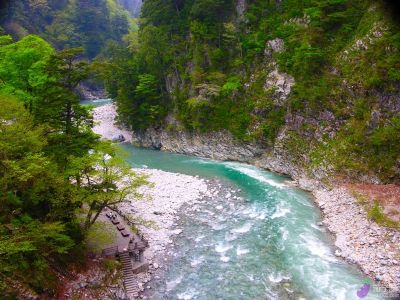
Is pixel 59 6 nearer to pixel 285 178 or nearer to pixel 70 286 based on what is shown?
pixel 285 178

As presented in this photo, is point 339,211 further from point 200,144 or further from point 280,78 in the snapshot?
point 200,144

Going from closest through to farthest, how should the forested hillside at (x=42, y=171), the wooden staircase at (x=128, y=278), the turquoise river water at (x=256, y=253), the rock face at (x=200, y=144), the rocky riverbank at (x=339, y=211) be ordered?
1. the forested hillside at (x=42, y=171)
2. the turquoise river water at (x=256, y=253)
3. the wooden staircase at (x=128, y=278)
4. the rocky riverbank at (x=339, y=211)
5. the rock face at (x=200, y=144)

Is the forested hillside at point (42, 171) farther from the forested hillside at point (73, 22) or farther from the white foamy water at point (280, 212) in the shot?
Answer: the forested hillside at point (73, 22)

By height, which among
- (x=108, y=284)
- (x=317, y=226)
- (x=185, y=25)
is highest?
(x=185, y=25)

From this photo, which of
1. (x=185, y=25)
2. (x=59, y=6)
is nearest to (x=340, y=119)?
(x=185, y=25)

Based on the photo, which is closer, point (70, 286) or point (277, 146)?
point (70, 286)

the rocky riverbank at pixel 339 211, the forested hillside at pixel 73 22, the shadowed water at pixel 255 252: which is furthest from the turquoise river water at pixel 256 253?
the forested hillside at pixel 73 22
